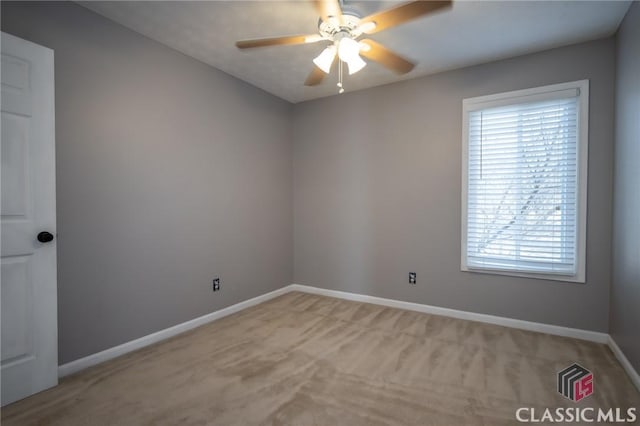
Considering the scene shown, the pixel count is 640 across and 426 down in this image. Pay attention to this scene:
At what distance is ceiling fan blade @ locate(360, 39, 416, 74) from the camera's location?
214cm

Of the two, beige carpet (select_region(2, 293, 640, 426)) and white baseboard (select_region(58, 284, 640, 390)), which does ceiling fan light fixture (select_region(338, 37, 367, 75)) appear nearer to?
beige carpet (select_region(2, 293, 640, 426))

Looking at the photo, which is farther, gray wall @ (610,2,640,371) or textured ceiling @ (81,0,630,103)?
textured ceiling @ (81,0,630,103)

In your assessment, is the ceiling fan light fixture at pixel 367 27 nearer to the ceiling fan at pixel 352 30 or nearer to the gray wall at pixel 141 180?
the ceiling fan at pixel 352 30

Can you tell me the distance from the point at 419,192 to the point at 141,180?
2.80 m

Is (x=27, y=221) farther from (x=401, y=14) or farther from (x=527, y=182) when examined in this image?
(x=527, y=182)

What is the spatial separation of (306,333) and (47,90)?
2.69m

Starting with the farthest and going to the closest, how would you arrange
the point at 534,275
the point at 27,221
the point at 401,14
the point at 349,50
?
1. the point at 534,275
2. the point at 349,50
3. the point at 27,221
4. the point at 401,14

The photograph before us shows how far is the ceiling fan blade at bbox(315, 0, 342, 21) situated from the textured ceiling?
15.4 inches

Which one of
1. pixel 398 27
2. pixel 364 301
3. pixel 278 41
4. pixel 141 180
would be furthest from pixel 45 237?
pixel 364 301

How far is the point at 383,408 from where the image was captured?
1.82 metres

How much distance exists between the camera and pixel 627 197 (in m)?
2.24

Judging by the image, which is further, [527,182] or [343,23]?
[527,182]

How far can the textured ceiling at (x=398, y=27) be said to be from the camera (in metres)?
2.22

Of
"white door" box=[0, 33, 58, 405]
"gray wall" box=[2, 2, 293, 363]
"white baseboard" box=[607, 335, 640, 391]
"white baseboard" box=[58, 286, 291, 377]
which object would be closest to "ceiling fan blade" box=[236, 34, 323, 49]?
"gray wall" box=[2, 2, 293, 363]
